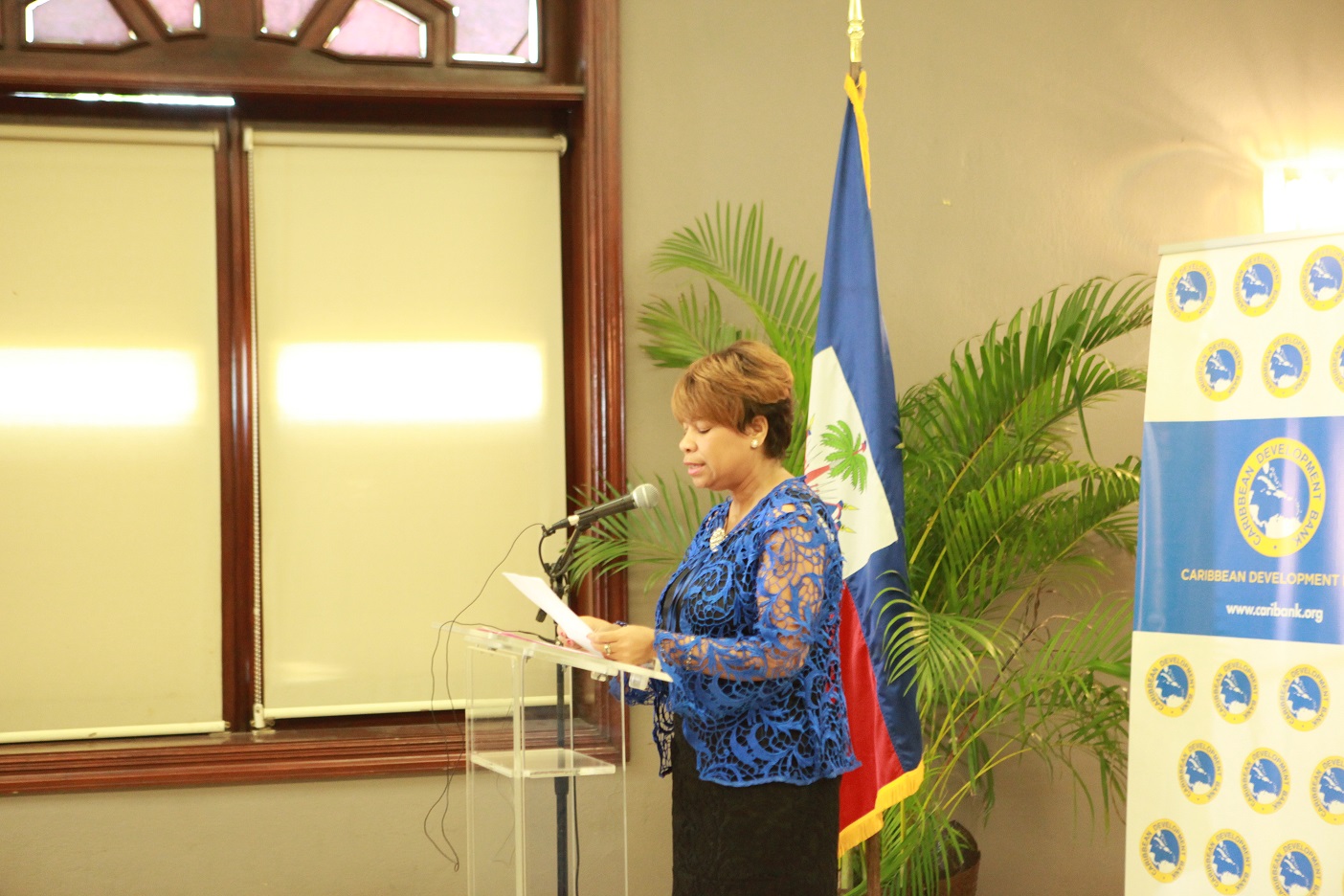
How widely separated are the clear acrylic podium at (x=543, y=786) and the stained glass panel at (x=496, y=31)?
96.4 inches

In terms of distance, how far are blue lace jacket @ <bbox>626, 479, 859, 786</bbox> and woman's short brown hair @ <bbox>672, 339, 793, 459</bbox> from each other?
0.12m

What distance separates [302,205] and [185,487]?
974mm

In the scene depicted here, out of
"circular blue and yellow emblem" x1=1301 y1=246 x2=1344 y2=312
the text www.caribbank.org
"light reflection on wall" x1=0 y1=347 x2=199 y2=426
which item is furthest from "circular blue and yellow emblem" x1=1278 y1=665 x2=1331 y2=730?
"light reflection on wall" x1=0 y1=347 x2=199 y2=426

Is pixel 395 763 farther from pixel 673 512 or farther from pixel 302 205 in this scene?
pixel 302 205

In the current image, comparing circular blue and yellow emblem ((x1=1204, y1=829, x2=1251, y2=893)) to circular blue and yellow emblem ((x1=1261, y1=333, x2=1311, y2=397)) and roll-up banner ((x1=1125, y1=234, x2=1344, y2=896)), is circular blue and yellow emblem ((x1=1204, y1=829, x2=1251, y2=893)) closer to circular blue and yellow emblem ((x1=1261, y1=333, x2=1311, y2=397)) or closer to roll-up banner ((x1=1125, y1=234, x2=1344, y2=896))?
roll-up banner ((x1=1125, y1=234, x2=1344, y2=896))

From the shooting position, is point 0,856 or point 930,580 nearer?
point 930,580

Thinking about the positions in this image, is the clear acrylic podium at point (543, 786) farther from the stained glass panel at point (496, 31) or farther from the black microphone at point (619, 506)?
the stained glass panel at point (496, 31)

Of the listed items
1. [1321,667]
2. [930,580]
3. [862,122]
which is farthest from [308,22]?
[1321,667]

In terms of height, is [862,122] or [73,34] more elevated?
[73,34]

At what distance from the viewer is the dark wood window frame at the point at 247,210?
140 inches

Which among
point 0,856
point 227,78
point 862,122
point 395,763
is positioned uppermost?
point 227,78

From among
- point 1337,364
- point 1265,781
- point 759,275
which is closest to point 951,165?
point 759,275

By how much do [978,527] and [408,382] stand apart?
6.14 feet

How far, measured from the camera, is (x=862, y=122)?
3094 millimetres
